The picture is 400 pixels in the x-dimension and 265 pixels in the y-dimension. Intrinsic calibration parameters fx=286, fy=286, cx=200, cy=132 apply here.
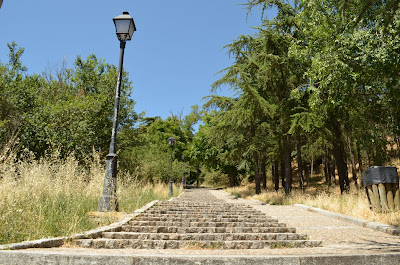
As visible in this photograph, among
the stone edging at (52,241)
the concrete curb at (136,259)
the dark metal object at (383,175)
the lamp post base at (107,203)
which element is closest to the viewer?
the concrete curb at (136,259)

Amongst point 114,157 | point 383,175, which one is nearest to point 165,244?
point 114,157

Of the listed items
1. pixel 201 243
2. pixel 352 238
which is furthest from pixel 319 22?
pixel 201 243

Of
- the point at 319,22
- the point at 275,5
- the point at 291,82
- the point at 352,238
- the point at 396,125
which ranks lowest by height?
the point at 352,238

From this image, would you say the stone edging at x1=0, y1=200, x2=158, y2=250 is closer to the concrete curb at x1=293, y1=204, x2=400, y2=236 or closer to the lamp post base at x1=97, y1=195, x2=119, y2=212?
the lamp post base at x1=97, y1=195, x2=119, y2=212

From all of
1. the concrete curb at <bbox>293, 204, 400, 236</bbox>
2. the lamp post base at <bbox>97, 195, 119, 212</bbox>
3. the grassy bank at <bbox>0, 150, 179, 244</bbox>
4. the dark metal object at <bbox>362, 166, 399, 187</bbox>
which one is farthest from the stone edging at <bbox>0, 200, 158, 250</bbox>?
the dark metal object at <bbox>362, 166, 399, 187</bbox>

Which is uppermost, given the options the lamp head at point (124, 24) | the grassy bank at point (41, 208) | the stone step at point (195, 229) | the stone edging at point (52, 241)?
the lamp head at point (124, 24)

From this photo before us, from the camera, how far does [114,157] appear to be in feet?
25.8

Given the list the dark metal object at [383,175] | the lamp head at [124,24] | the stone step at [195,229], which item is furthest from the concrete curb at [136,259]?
the lamp head at [124,24]

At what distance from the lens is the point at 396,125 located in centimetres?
1130

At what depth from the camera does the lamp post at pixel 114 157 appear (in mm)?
7234

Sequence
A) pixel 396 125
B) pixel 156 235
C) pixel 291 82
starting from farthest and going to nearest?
pixel 291 82 → pixel 396 125 → pixel 156 235

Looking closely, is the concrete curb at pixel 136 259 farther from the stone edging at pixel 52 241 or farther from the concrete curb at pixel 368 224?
the concrete curb at pixel 368 224

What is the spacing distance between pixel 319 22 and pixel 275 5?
5407mm

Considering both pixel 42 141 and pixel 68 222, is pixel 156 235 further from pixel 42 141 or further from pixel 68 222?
pixel 42 141
